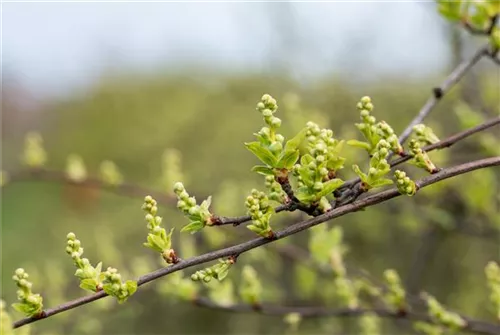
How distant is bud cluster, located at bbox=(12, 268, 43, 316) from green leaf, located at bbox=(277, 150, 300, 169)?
356 mm

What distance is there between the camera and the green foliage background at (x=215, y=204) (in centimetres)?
235

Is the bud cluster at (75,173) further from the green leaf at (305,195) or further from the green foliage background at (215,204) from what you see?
the green leaf at (305,195)

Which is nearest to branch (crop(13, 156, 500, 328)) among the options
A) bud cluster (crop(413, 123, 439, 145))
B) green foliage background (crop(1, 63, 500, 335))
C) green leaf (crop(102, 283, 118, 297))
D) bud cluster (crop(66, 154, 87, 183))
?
green leaf (crop(102, 283, 118, 297))

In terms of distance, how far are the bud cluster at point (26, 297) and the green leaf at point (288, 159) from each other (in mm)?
356

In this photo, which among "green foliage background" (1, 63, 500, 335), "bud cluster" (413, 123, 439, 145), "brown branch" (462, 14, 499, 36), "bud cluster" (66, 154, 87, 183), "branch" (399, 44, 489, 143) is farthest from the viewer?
"green foliage background" (1, 63, 500, 335)

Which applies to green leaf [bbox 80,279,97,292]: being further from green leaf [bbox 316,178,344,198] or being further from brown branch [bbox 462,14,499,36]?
brown branch [bbox 462,14,499,36]

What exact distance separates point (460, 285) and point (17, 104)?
6.65 meters

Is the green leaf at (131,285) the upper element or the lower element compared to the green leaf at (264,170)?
lower

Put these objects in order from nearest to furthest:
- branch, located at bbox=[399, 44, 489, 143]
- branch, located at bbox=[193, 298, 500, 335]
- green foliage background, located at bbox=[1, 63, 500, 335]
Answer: branch, located at bbox=[399, 44, 489, 143]
branch, located at bbox=[193, 298, 500, 335]
green foliage background, located at bbox=[1, 63, 500, 335]

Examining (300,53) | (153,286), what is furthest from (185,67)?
(153,286)

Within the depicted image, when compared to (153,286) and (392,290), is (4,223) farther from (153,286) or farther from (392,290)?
(392,290)

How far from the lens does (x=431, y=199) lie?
2.45 m

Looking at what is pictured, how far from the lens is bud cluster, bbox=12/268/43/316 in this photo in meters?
0.90

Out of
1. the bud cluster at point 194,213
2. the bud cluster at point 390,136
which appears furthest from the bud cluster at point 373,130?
the bud cluster at point 194,213
